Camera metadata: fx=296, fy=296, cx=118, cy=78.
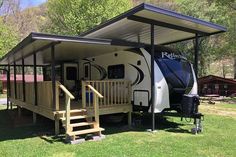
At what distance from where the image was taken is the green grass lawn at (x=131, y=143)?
680cm

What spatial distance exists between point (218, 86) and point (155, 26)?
16607 millimetres

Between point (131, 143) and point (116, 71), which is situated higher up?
point (116, 71)

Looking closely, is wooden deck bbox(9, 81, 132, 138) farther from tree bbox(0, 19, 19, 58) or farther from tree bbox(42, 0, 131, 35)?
tree bbox(0, 19, 19, 58)

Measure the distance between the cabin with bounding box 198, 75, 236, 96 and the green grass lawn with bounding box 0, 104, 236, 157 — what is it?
49.2 feet

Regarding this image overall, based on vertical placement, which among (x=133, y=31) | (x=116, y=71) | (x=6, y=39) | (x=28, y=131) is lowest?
(x=28, y=131)

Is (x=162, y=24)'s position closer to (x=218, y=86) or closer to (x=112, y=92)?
(x=112, y=92)

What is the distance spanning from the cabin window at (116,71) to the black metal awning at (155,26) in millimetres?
1236

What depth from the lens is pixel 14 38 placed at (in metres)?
28.8

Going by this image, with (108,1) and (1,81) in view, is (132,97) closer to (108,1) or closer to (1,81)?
(108,1)

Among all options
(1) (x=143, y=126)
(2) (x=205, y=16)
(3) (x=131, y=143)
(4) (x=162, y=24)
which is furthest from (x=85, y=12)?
(3) (x=131, y=143)

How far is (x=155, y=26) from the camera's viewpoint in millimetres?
9930

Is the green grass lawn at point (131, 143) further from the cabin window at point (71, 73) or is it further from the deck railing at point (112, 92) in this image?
the cabin window at point (71, 73)

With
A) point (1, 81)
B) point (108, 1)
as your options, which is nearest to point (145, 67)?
point (108, 1)

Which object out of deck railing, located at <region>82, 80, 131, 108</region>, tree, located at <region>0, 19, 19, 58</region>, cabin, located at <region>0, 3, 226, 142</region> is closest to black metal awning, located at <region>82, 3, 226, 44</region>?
cabin, located at <region>0, 3, 226, 142</region>
